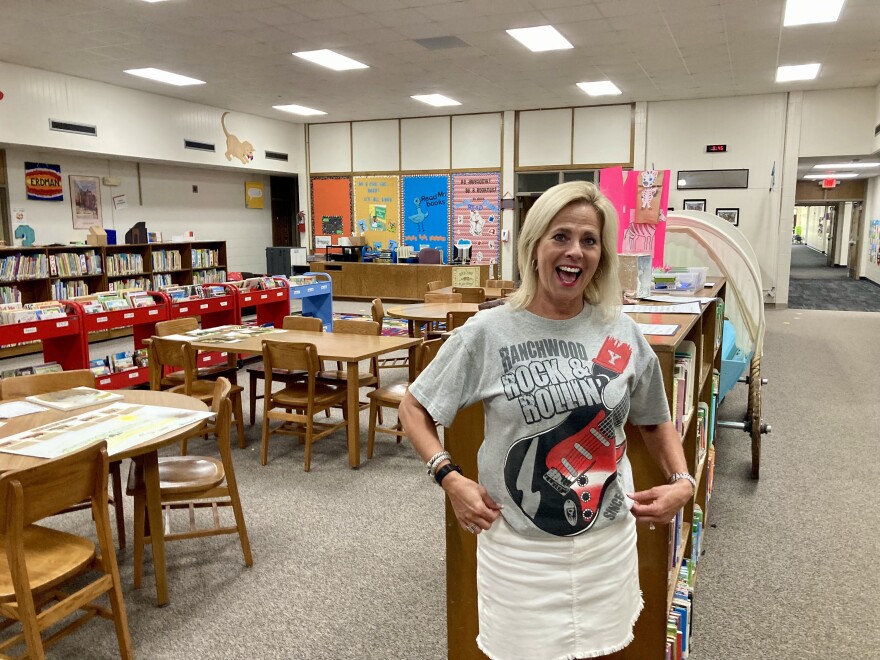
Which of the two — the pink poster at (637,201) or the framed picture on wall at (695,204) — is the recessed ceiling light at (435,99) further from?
the pink poster at (637,201)

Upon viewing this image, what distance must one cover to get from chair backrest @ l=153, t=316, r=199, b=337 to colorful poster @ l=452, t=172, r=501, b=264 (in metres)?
8.19

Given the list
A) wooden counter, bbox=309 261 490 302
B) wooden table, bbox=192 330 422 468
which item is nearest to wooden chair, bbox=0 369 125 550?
wooden table, bbox=192 330 422 468

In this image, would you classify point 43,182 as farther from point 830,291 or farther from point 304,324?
point 830,291

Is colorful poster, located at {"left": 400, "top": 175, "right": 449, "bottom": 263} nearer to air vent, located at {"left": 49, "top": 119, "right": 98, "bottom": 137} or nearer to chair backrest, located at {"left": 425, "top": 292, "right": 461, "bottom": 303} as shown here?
air vent, located at {"left": 49, "top": 119, "right": 98, "bottom": 137}

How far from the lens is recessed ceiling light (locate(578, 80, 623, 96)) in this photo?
10.7m

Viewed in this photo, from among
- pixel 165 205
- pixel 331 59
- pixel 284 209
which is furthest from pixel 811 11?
pixel 284 209

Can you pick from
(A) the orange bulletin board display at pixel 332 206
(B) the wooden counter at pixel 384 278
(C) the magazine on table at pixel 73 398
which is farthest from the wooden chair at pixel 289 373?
(A) the orange bulletin board display at pixel 332 206

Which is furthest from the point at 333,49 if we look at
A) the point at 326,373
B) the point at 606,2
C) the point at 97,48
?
the point at 326,373

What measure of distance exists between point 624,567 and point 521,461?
376 mm

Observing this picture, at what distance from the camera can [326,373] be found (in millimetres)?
5277

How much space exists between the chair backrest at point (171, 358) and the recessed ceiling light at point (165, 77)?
20.9ft

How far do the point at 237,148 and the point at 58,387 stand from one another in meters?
10.3

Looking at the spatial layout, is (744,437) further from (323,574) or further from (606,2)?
(606,2)

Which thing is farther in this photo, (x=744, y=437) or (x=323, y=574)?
(x=744, y=437)
